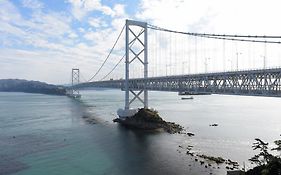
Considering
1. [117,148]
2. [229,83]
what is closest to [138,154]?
[117,148]

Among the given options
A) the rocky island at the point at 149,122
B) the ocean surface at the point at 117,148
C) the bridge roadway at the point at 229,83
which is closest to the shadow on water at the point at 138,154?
the ocean surface at the point at 117,148

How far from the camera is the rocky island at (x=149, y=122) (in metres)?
37.7

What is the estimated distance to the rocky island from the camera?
3769cm

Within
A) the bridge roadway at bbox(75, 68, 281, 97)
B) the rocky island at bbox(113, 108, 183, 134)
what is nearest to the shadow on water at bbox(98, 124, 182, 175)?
the rocky island at bbox(113, 108, 183, 134)

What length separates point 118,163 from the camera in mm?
22906

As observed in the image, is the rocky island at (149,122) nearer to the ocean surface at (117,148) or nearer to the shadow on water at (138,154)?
the ocean surface at (117,148)

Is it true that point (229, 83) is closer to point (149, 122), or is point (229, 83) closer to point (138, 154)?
point (138, 154)

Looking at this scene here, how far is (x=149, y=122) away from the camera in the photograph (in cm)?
3884

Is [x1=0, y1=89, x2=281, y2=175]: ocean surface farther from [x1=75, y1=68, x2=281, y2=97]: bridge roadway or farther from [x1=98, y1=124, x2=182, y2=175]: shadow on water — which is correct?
[x1=75, y1=68, x2=281, y2=97]: bridge roadway

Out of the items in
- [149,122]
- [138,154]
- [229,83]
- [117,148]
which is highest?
[229,83]

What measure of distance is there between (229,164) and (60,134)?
2001 cm

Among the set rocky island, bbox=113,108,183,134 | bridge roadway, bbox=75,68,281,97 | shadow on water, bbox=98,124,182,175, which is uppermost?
bridge roadway, bbox=75,68,281,97

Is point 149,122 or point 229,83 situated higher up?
point 229,83

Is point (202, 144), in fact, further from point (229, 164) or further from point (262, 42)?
point (262, 42)
